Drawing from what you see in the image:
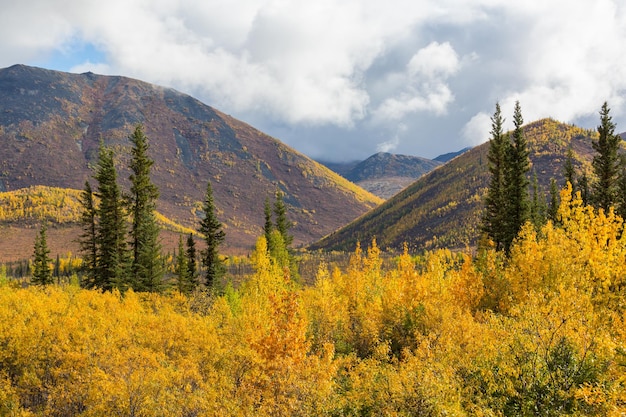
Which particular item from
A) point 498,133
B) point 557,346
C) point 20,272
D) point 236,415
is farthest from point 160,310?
point 20,272

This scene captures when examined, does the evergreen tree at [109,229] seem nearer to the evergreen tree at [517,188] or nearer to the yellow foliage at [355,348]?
the yellow foliage at [355,348]

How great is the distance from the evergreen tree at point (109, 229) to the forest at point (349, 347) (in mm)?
458

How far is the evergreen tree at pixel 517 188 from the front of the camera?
2100 inches

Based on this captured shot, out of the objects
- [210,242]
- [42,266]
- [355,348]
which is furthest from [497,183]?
[42,266]

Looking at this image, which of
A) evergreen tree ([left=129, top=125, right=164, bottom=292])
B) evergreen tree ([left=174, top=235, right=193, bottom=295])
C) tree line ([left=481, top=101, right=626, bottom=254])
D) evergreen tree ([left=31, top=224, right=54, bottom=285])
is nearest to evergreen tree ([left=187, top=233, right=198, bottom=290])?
evergreen tree ([left=174, top=235, right=193, bottom=295])

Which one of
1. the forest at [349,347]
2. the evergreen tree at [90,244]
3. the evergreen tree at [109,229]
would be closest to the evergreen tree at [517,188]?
the forest at [349,347]

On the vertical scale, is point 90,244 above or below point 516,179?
below

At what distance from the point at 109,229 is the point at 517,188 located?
156ft

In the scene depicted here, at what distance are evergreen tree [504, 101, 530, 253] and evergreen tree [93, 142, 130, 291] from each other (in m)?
45.0

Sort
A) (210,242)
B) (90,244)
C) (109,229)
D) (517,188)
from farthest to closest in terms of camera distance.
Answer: (210,242) < (517,188) < (90,244) < (109,229)

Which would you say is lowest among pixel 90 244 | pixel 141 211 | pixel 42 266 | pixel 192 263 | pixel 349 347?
pixel 349 347

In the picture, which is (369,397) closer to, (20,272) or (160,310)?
(160,310)

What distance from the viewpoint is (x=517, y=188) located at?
53688 millimetres

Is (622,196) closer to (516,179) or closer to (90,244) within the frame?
(516,179)
